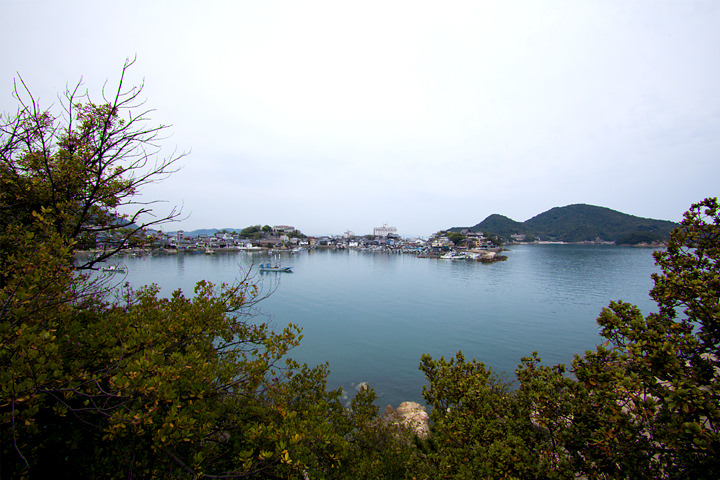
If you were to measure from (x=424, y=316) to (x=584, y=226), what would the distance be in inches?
5401

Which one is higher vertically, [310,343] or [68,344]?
[68,344]

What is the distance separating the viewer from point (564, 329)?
18719 millimetres

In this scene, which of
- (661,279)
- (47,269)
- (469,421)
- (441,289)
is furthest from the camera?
(441,289)

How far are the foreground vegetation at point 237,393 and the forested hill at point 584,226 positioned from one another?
122 m

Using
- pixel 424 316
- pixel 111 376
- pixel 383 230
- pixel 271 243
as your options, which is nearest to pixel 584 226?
pixel 383 230

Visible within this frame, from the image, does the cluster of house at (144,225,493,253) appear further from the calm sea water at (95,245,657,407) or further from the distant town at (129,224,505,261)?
the calm sea water at (95,245,657,407)

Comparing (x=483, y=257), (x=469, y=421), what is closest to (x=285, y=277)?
(x=469, y=421)

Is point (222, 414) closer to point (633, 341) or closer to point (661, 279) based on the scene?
point (633, 341)

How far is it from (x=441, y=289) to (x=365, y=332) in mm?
15687

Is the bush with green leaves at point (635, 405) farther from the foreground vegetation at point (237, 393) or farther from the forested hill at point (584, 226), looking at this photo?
the forested hill at point (584, 226)

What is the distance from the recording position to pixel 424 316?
21562 millimetres

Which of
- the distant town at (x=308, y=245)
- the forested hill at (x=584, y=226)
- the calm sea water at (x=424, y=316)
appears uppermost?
the forested hill at (x=584, y=226)

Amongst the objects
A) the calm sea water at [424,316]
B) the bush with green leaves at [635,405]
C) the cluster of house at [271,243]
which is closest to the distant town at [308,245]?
the cluster of house at [271,243]

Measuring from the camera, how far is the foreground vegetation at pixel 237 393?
7.25 ft
